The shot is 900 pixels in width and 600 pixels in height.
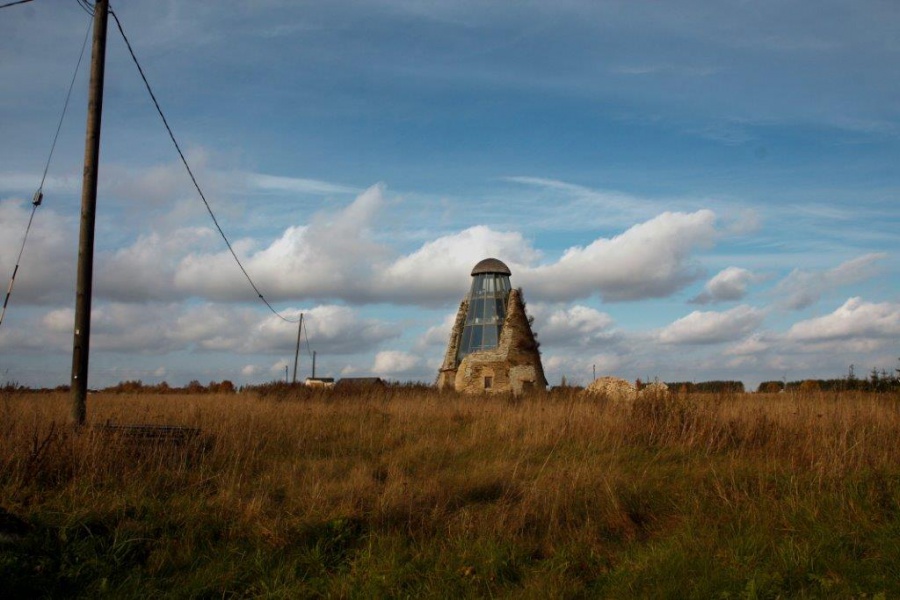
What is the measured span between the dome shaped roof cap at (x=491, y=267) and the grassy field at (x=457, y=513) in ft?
62.4

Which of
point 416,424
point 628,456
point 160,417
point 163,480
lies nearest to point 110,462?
point 163,480

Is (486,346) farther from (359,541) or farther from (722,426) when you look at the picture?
(359,541)

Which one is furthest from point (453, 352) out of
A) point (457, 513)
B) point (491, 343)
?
point (457, 513)

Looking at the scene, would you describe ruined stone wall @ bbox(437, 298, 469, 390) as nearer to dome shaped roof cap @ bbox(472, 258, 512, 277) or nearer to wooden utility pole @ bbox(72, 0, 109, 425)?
dome shaped roof cap @ bbox(472, 258, 512, 277)

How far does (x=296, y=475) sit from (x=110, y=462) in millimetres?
1999

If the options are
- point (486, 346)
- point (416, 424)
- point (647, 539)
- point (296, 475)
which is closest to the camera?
point (647, 539)

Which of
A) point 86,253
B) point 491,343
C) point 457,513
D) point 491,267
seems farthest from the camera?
point 491,267

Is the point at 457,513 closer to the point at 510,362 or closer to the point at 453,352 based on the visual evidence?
the point at 510,362

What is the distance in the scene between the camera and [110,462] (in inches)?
291

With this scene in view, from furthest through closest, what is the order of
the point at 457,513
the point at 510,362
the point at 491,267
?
the point at 491,267
the point at 510,362
the point at 457,513

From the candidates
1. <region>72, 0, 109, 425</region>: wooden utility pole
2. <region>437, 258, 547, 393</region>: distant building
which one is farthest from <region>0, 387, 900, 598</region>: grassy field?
<region>437, 258, 547, 393</region>: distant building

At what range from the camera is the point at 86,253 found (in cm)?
918

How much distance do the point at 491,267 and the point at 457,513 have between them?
74.8 ft

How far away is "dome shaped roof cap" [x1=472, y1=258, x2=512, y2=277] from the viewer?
29.2 metres
